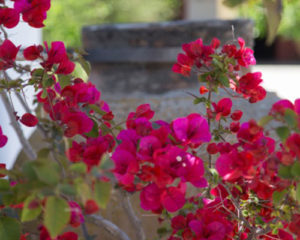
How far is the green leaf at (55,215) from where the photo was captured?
477mm

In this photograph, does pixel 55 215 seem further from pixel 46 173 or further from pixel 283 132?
pixel 283 132

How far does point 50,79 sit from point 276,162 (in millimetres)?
402

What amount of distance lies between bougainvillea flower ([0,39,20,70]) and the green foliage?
685cm

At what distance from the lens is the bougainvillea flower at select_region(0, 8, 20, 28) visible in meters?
0.80

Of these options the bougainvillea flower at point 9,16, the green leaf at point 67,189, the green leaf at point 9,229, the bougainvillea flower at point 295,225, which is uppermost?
the bougainvillea flower at point 9,16

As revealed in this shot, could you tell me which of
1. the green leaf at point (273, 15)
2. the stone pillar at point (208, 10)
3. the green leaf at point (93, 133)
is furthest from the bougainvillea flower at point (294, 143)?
the stone pillar at point (208, 10)

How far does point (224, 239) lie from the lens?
0.79m

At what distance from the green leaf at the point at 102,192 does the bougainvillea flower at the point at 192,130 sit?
194 millimetres

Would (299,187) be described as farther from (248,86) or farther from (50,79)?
(50,79)

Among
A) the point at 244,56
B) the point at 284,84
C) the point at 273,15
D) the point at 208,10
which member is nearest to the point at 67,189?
the point at 244,56

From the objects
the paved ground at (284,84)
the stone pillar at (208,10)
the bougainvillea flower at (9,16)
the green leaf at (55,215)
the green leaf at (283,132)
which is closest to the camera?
the green leaf at (55,215)

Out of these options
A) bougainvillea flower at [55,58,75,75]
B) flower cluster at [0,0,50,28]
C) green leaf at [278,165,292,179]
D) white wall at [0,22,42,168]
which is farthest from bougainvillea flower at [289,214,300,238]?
white wall at [0,22,42,168]

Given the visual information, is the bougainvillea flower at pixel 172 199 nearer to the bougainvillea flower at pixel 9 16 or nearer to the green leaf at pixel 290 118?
the green leaf at pixel 290 118

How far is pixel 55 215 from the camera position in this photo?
48 cm
